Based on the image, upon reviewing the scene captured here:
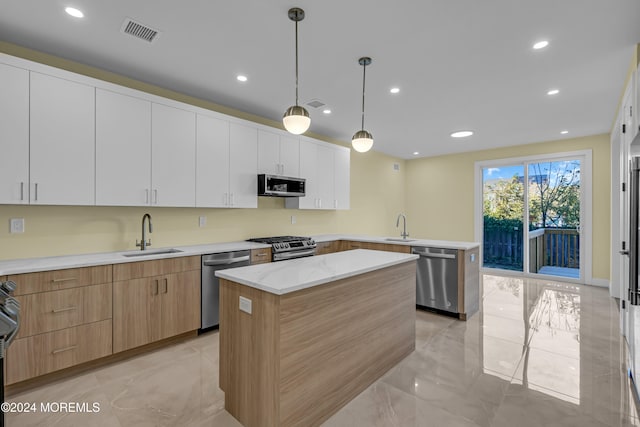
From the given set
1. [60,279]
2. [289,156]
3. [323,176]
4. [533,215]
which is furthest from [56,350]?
[533,215]

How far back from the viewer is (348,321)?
2086 mm

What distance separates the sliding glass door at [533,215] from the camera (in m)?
5.52

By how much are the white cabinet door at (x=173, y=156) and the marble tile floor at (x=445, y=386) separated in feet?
→ 4.95

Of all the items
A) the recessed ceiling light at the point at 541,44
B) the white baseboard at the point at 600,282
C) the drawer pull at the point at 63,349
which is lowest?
the white baseboard at the point at 600,282

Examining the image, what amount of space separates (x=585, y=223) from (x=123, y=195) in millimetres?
6983

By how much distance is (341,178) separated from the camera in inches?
209

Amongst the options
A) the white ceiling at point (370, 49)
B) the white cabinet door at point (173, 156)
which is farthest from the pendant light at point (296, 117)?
the white cabinet door at point (173, 156)

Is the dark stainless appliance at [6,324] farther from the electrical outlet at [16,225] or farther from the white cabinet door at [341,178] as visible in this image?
the white cabinet door at [341,178]

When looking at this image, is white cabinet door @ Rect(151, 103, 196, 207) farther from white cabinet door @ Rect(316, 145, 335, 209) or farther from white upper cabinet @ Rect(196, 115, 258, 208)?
white cabinet door @ Rect(316, 145, 335, 209)

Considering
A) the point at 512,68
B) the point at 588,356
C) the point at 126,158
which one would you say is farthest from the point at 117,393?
the point at 512,68

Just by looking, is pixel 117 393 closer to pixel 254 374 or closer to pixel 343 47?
pixel 254 374

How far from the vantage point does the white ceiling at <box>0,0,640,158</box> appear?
83.8 inches

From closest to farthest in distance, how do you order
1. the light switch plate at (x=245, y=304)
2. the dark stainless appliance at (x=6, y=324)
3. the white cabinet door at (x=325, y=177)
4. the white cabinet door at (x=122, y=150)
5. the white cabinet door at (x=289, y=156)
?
1. the dark stainless appliance at (x=6, y=324)
2. the light switch plate at (x=245, y=304)
3. the white cabinet door at (x=122, y=150)
4. the white cabinet door at (x=289, y=156)
5. the white cabinet door at (x=325, y=177)

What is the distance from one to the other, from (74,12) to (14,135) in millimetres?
1045
